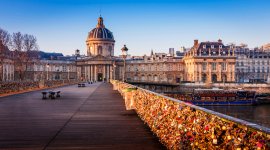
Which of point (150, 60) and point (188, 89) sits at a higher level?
point (150, 60)

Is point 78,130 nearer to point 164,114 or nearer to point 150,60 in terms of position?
point 164,114

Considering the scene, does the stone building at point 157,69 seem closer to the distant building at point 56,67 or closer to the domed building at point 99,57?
the domed building at point 99,57

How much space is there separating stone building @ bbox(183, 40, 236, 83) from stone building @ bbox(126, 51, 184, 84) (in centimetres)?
1452

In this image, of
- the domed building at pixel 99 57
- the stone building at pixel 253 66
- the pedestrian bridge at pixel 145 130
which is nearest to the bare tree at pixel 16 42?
the pedestrian bridge at pixel 145 130

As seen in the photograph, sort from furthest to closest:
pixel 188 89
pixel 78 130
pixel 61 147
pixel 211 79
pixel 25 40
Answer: pixel 211 79 → pixel 188 89 → pixel 25 40 → pixel 78 130 → pixel 61 147

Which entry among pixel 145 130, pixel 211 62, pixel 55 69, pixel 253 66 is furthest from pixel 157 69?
pixel 145 130

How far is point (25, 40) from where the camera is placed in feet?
255

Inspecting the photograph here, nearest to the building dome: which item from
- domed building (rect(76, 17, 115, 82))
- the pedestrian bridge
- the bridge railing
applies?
domed building (rect(76, 17, 115, 82))

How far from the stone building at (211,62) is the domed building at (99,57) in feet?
138

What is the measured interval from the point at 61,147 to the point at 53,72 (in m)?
156

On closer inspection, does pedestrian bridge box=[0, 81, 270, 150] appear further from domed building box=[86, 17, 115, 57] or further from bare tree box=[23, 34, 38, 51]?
domed building box=[86, 17, 115, 57]

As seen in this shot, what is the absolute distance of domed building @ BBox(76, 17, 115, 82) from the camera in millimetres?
162250

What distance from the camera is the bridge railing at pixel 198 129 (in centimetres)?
472

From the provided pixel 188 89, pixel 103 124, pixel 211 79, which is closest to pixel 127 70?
pixel 211 79
